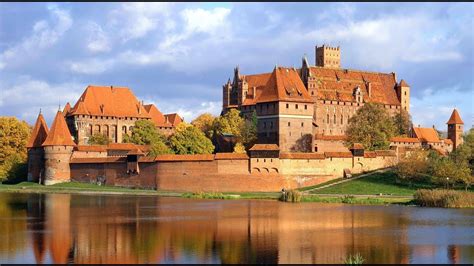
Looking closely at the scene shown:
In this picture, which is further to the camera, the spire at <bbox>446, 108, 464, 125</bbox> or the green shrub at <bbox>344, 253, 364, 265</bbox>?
the spire at <bbox>446, 108, 464, 125</bbox>

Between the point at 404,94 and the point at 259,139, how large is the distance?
2337 cm

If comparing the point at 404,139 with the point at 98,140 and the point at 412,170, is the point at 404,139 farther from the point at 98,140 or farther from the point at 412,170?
the point at 98,140

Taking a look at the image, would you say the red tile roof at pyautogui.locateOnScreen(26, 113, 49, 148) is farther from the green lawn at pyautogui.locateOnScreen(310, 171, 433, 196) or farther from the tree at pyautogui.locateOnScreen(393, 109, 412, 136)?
the tree at pyautogui.locateOnScreen(393, 109, 412, 136)

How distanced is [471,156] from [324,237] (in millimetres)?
27883

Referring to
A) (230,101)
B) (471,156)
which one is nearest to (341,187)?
(471,156)

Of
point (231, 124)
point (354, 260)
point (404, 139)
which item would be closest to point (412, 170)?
point (231, 124)

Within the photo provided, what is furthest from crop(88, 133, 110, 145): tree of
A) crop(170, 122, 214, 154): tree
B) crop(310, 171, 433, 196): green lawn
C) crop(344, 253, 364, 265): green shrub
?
crop(344, 253, 364, 265): green shrub

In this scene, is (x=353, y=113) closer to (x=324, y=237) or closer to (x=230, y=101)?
(x=230, y=101)

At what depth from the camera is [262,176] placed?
181ft

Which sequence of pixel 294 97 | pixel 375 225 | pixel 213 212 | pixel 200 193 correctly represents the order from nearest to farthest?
1. pixel 375 225
2. pixel 213 212
3. pixel 200 193
4. pixel 294 97

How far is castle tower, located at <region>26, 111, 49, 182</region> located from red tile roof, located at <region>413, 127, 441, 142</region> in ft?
118

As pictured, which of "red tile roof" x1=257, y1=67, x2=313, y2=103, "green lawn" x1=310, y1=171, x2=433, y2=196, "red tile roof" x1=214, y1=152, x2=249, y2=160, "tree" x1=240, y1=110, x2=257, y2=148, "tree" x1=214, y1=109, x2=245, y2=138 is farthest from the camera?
"tree" x1=214, y1=109, x2=245, y2=138

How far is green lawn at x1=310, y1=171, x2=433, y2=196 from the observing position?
51.2 metres

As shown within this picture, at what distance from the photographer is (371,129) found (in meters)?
65.4
